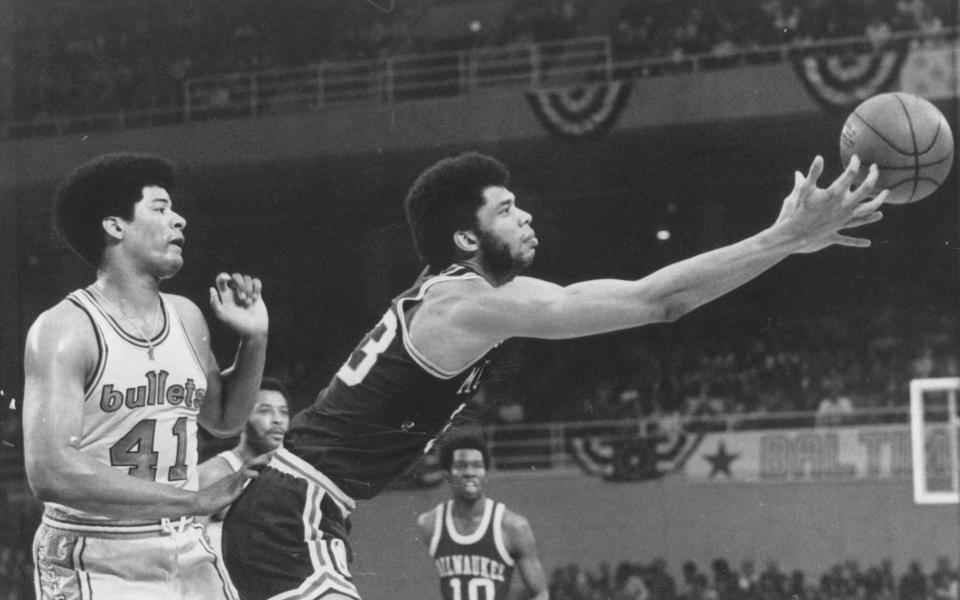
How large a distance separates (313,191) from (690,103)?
19.5 ft

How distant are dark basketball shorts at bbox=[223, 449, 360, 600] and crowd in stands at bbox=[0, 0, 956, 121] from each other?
607cm

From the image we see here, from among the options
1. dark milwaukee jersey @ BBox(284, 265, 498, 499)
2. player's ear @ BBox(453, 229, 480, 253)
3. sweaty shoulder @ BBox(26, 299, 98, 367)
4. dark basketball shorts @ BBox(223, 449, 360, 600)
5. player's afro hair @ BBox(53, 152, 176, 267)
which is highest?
player's afro hair @ BBox(53, 152, 176, 267)

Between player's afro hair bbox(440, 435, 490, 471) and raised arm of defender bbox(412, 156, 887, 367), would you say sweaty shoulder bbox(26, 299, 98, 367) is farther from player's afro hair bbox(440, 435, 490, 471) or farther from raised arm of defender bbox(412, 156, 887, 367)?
player's afro hair bbox(440, 435, 490, 471)

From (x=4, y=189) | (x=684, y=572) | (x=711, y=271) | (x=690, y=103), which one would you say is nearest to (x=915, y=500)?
(x=684, y=572)

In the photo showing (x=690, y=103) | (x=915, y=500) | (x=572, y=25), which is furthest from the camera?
(x=572, y=25)

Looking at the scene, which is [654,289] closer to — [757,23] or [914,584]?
[914,584]

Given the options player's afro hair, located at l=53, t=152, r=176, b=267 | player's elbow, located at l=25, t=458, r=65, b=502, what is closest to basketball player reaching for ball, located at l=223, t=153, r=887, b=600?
player's elbow, located at l=25, t=458, r=65, b=502

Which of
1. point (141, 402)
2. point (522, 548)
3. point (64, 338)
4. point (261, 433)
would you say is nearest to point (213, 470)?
point (261, 433)

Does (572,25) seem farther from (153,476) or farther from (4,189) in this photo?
(153,476)

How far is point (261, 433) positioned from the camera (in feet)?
18.7

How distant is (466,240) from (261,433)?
241cm

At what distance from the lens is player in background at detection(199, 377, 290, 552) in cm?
568

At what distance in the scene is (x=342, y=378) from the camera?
135 inches

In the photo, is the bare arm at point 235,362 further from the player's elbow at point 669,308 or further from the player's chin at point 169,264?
the player's elbow at point 669,308
